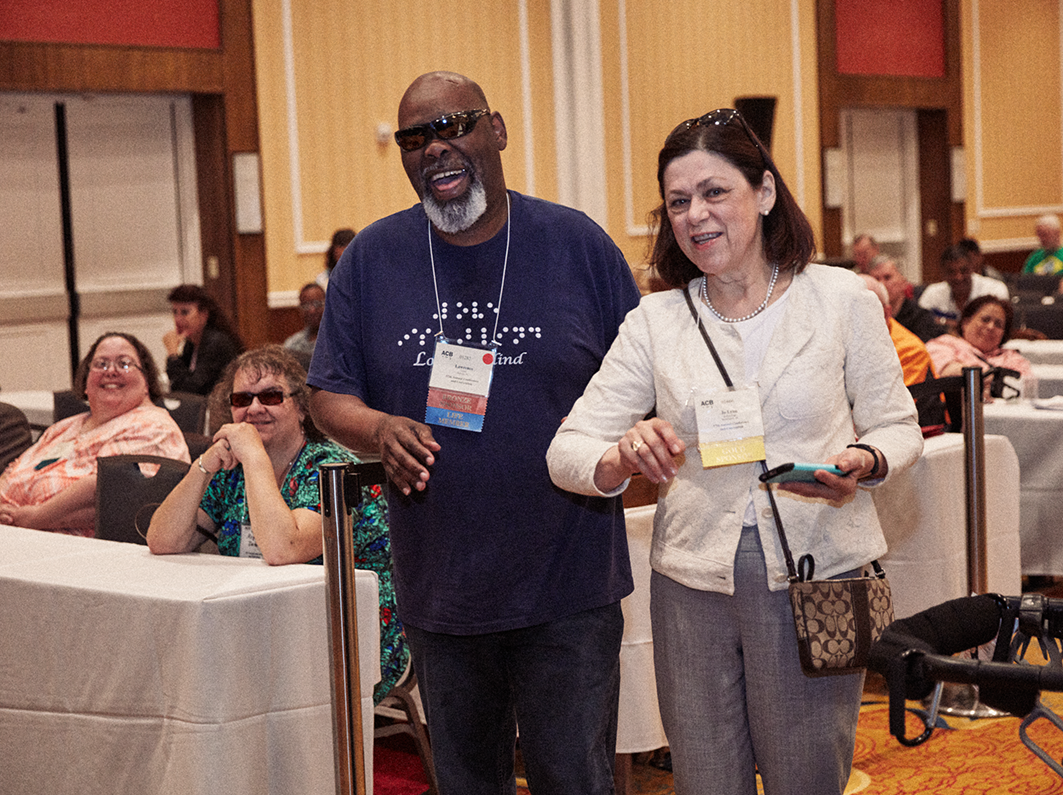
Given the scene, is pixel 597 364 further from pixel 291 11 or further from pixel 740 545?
pixel 291 11

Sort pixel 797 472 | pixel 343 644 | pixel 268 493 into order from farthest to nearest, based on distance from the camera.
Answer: pixel 268 493, pixel 343 644, pixel 797 472

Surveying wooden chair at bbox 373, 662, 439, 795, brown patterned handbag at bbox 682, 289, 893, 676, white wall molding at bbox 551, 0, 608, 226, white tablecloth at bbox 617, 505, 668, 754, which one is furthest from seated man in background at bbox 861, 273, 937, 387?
white wall molding at bbox 551, 0, 608, 226

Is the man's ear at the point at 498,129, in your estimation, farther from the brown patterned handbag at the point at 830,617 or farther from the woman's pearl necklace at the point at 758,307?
the brown patterned handbag at the point at 830,617

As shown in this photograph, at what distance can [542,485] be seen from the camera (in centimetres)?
207

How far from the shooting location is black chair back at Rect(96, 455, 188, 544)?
3.41 meters

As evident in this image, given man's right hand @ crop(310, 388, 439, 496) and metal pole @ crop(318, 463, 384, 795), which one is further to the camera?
metal pole @ crop(318, 463, 384, 795)

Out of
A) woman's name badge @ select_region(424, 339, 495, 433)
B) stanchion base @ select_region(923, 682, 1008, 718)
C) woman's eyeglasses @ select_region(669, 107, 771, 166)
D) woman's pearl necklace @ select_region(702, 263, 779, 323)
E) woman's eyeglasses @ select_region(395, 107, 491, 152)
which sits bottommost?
stanchion base @ select_region(923, 682, 1008, 718)

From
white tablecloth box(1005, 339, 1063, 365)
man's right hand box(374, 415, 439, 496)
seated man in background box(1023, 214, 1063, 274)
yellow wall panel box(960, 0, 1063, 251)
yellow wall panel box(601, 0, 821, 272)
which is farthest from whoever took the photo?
yellow wall panel box(960, 0, 1063, 251)

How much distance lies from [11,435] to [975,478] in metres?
3.29

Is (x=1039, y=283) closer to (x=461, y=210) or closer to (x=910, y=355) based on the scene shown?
(x=910, y=355)

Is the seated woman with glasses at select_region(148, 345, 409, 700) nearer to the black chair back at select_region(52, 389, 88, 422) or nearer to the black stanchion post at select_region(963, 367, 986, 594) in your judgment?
the black stanchion post at select_region(963, 367, 986, 594)

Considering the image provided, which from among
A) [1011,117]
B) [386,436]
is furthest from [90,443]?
[1011,117]

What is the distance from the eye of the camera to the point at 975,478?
3.80 metres

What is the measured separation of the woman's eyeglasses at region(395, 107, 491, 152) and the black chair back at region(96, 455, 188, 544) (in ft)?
5.39
